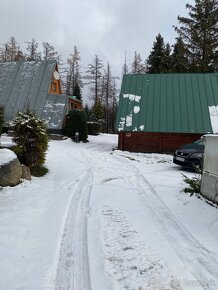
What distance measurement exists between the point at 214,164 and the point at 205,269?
3.43 metres

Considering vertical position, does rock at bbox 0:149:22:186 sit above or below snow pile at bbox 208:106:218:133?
below

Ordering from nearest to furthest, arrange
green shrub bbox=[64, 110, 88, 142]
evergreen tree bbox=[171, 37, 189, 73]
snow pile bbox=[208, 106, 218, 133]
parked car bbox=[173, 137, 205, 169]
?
parked car bbox=[173, 137, 205, 169] → snow pile bbox=[208, 106, 218, 133] → green shrub bbox=[64, 110, 88, 142] → evergreen tree bbox=[171, 37, 189, 73]

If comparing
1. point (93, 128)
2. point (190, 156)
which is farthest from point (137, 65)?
point (190, 156)

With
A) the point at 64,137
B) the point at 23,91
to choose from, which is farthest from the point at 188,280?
the point at 23,91

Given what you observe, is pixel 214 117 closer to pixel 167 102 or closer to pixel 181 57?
pixel 167 102

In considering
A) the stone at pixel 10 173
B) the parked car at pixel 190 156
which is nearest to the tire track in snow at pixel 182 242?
the stone at pixel 10 173

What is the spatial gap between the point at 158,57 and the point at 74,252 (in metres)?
37.7

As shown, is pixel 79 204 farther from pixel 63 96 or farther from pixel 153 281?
pixel 63 96

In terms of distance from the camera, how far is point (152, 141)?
20.7m

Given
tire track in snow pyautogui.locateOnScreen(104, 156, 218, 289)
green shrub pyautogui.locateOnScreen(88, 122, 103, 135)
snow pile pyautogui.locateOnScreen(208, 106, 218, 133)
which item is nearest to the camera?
tire track in snow pyautogui.locateOnScreen(104, 156, 218, 289)

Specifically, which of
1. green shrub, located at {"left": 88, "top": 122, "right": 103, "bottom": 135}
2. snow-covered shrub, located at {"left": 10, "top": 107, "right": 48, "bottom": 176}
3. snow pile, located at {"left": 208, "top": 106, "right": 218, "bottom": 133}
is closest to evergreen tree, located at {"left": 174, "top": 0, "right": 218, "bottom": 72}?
green shrub, located at {"left": 88, "top": 122, "right": 103, "bottom": 135}

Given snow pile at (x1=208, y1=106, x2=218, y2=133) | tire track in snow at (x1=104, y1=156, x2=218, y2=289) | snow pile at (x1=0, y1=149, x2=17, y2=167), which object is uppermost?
snow pile at (x1=208, y1=106, x2=218, y2=133)

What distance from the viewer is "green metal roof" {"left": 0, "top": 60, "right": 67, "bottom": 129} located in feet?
86.5

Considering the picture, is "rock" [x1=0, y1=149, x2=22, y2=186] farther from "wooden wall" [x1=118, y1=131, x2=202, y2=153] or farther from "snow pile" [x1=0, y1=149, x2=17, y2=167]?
"wooden wall" [x1=118, y1=131, x2=202, y2=153]
